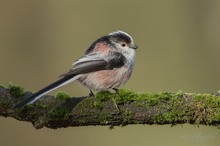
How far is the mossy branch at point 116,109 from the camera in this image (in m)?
5.95

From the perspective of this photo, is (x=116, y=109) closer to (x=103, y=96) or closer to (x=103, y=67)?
(x=103, y=96)

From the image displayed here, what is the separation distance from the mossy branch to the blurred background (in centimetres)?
556

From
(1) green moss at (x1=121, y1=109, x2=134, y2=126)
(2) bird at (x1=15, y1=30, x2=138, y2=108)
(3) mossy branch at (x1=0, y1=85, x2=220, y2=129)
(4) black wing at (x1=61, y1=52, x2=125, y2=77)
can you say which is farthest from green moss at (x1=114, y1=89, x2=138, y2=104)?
(4) black wing at (x1=61, y1=52, x2=125, y2=77)

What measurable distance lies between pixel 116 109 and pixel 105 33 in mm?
7264

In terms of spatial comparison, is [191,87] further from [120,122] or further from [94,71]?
[120,122]

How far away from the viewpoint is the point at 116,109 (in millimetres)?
6078

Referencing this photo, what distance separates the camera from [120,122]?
609 centimetres

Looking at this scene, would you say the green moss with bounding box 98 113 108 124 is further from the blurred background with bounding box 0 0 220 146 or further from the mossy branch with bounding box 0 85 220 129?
the blurred background with bounding box 0 0 220 146

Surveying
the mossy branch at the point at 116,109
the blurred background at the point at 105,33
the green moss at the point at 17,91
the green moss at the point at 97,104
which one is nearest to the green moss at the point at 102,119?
the mossy branch at the point at 116,109

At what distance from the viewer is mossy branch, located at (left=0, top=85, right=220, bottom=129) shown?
234 inches

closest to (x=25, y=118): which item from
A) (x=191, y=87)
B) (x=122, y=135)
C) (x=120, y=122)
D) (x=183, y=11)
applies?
(x=120, y=122)

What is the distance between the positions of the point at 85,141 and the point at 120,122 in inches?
259

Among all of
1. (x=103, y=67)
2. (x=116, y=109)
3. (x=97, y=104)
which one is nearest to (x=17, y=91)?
(x=97, y=104)

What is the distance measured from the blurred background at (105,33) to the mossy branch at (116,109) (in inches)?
219
